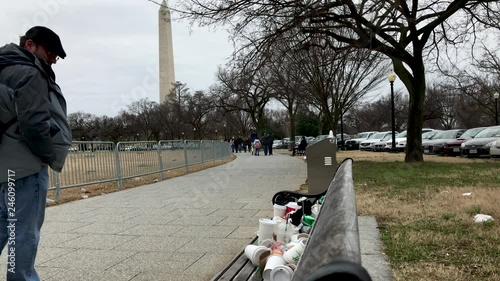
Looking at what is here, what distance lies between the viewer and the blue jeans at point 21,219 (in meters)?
2.62

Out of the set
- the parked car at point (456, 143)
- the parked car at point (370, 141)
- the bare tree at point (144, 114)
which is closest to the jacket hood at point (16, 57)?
the parked car at point (456, 143)

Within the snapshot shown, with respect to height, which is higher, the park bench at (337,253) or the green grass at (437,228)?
the park bench at (337,253)

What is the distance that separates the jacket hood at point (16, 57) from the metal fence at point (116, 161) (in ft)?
21.1

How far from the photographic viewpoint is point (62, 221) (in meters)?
6.32

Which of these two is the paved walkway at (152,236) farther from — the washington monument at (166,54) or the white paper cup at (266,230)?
the washington monument at (166,54)

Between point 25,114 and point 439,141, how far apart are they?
81.9 feet

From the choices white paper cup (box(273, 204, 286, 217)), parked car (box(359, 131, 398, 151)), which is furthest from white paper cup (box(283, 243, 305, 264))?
parked car (box(359, 131, 398, 151))

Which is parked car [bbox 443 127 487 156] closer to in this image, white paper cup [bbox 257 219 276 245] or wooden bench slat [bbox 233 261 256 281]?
white paper cup [bbox 257 219 276 245]

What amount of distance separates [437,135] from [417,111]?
11696 mm

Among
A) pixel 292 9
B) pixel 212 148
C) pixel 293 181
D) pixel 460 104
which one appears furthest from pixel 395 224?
pixel 460 104

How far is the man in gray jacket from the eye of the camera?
2.53 m

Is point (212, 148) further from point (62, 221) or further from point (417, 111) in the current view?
point (62, 221)

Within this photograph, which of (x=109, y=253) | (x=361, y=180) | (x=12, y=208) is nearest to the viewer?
(x=12, y=208)
